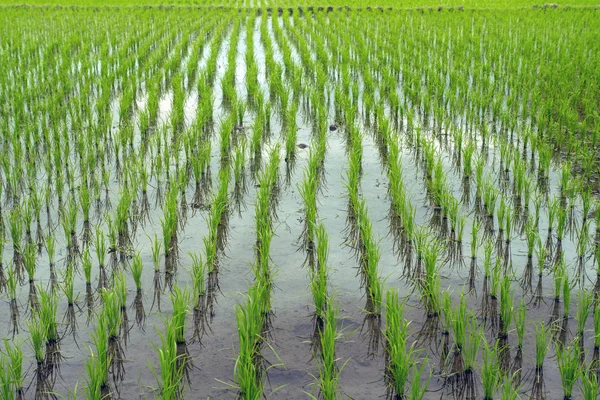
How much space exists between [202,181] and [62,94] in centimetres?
262

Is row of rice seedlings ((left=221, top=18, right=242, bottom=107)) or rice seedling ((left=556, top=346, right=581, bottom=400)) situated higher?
row of rice seedlings ((left=221, top=18, right=242, bottom=107))

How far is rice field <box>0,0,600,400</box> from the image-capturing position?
106 inches

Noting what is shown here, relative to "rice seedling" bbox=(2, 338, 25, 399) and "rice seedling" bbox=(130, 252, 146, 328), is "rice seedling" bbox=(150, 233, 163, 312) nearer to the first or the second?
"rice seedling" bbox=(130, 252, 146, 328)

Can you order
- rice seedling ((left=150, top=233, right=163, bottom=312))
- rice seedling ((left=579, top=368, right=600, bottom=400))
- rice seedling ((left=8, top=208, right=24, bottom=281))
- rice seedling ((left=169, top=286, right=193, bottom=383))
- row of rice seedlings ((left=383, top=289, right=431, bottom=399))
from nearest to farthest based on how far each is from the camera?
rice seedling ((left=579, top=368, right=600, bottom=400)) < row of rice seedlings ((left=383, top=289, right=431, bottom=399)) < rice seedling ((left=169, top=286, right=193, bottom=383)) < rice seedling ((left=150, top=233, right=163, bottom=312)) < rice seedling ((left=8, top=208, right=24, bottom=281))

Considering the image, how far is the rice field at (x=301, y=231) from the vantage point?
2.71 meters

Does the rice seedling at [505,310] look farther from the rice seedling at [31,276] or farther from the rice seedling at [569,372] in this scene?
the rice seedling at [31,276]

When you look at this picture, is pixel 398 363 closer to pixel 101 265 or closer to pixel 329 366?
pixel 329 366

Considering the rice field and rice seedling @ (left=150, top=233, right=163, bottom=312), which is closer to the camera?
the rice field

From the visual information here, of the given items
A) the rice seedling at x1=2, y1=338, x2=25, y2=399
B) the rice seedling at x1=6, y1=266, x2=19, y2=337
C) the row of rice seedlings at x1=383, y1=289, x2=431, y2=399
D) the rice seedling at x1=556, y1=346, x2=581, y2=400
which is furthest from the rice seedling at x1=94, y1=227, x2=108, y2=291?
the rice seedling at x1=556, y1=346, x2=581, y2=400

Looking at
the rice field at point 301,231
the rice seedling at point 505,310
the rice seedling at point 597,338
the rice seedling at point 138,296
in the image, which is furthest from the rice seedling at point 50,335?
the rice seedling at point 597,338

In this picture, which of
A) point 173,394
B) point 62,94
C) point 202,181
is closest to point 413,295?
point 173,394

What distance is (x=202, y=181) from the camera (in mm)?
4699

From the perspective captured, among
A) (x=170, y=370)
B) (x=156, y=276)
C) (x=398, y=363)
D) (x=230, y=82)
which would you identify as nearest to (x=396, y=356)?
(x=398, y=363)

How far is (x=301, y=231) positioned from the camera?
4.00 meters
